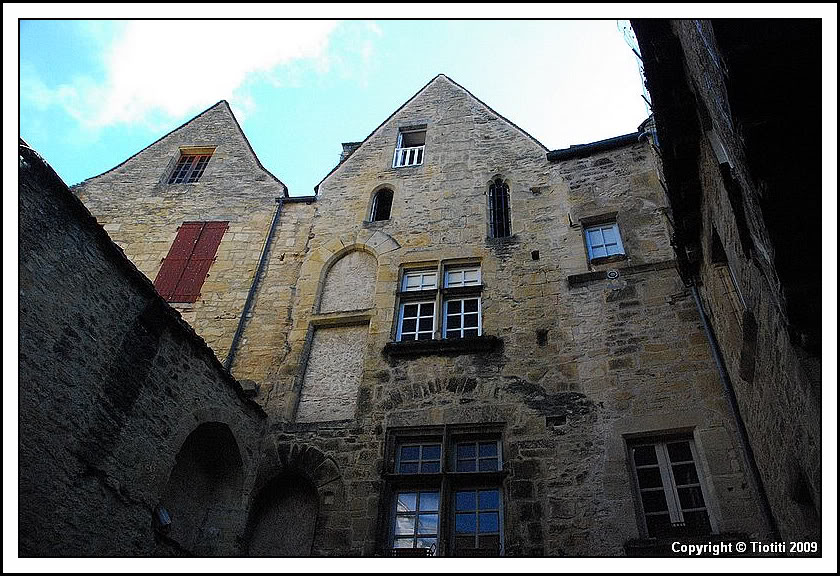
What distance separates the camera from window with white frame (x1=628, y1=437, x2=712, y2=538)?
6153 millimetres

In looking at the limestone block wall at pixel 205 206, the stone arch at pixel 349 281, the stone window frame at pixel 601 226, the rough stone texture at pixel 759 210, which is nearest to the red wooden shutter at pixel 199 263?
the limestone block wall at pixel 205 206

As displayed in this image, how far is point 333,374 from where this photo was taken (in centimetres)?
862

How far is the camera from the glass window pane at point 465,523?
670 cm

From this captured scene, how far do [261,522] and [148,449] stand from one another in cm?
193

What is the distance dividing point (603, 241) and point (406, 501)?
4.94m

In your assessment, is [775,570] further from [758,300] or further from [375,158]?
[375,158]

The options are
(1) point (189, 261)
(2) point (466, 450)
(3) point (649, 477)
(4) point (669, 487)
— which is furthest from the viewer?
(1) point (189, 261)

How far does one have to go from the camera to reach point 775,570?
3.15 metres

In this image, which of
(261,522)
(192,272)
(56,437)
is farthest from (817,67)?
(192,272)

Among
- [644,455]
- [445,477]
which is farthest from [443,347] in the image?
[644,455]

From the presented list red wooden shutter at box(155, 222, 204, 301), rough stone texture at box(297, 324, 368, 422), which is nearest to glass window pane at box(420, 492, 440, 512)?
rough stone texture at box(297, 324, 368, 422)

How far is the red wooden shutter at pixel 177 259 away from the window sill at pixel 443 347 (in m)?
4.20

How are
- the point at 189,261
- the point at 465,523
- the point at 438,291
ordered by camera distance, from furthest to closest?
the point at 189,261, the point at 438,291, the point at 465,523

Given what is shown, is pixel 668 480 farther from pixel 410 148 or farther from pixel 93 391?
pixel 410 148
